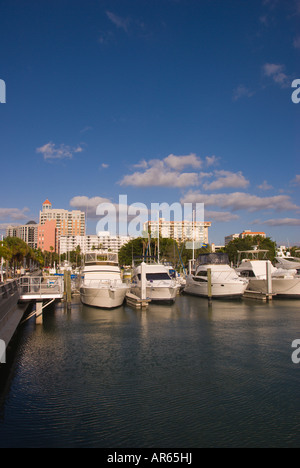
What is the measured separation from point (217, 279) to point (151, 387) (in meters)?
26.4

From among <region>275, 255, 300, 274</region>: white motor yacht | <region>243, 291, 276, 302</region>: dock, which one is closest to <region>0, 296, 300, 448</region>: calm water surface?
<region>243, 291, 276, 302</region>: dock

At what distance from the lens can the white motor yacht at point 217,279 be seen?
37062 millimetres

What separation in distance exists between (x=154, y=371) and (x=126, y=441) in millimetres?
5411

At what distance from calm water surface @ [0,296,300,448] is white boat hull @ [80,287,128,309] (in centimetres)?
648

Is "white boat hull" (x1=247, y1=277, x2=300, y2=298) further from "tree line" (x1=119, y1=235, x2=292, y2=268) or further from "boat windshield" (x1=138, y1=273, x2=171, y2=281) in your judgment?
"tree line" (x1=119, y1=235, x2=292, y2=268)

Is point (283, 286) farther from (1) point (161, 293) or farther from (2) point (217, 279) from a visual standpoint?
(1) point (161, 293)

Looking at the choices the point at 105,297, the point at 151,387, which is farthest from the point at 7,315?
the point at 105,297

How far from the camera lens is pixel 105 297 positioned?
3025cm

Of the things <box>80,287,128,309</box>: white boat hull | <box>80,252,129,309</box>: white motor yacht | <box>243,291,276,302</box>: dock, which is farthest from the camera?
<box>243,291,276,302</box>: dock

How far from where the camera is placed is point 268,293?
37.4m

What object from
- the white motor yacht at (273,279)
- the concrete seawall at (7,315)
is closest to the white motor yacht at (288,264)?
the white motor yacht at (273,279)

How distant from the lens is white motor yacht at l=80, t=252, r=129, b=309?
30219 millimetres

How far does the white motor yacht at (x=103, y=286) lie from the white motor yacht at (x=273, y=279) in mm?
16036
